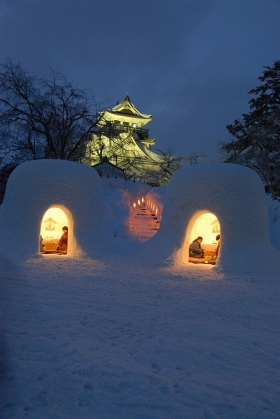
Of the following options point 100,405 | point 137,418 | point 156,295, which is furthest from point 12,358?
point 156,295

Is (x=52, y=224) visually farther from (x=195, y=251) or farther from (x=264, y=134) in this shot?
(x=264, y=134)

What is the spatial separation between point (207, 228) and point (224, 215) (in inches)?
139

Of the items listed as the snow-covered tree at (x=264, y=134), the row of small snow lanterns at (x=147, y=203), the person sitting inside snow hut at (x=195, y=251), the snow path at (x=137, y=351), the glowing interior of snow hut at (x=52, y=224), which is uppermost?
the snow-covered tree at (x=264, y=134)

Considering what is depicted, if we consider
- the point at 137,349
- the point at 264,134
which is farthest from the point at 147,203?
the point at 137,349

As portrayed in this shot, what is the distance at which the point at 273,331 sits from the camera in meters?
3.74


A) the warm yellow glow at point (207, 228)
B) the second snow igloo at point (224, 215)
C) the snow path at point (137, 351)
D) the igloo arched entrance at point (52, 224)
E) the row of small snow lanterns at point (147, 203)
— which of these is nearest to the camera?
the snow path at point (137, 351)

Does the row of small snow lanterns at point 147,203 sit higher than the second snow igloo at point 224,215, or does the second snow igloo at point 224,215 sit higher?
the row of small snow lanterns at point 147,203

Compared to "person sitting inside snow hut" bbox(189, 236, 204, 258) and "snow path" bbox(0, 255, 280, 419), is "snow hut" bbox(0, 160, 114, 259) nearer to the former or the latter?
"person sitting inside snow hut" bbox(189, 236, 204, 258)

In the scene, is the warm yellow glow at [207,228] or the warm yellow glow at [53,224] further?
the warm yellow glow at [53,224]

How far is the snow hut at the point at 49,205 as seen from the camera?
8.46m

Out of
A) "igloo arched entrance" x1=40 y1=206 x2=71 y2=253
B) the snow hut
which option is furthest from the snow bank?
"igloo arched entrance" x1=40 y1=206 x2=71 y2=253

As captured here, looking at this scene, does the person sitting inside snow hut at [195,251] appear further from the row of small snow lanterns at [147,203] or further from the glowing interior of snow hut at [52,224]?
the row of small snow lanterns at [147,203]

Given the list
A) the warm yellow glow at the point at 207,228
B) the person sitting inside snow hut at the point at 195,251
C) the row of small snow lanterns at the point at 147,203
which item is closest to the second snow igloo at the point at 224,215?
the person sitting inside snow hut at the point at 195,251

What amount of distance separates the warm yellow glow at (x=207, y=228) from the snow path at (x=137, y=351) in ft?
16.9
